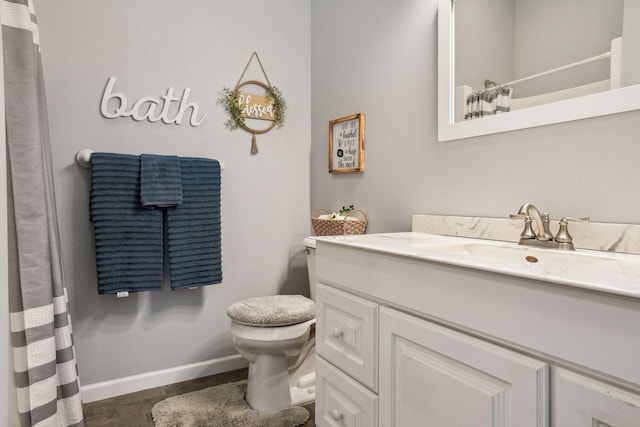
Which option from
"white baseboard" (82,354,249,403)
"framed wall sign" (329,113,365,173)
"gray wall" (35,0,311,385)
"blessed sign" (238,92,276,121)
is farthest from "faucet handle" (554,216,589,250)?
"white baseboard" (82,354,249,403)

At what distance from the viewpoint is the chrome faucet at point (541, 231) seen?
1073mm

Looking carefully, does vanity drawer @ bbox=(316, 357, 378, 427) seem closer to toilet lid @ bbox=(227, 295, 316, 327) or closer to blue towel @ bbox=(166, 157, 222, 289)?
toilet lid @ bbox=(227, 295, 316, 327)

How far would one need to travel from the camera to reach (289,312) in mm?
1636

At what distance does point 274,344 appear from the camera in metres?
1.60

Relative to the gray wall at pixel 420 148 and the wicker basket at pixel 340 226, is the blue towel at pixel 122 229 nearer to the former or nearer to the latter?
the wicker basket at pixel 340 226

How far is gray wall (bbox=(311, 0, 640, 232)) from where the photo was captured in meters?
1.08

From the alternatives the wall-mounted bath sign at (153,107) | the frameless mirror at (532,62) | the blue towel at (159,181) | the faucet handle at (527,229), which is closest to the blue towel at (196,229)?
the blue towel at (159,181)

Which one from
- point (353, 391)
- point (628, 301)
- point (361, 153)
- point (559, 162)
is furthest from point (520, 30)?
point (353, 391)

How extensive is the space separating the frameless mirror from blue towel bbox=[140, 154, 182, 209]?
122cm

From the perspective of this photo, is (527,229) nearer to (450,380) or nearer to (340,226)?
(450,380)

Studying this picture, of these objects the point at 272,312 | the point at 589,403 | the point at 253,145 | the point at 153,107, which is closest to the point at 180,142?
the point at 153,107

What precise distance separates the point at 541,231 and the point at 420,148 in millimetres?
635

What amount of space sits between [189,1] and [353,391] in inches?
78.4

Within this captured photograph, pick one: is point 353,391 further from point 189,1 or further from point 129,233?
point 189,1
